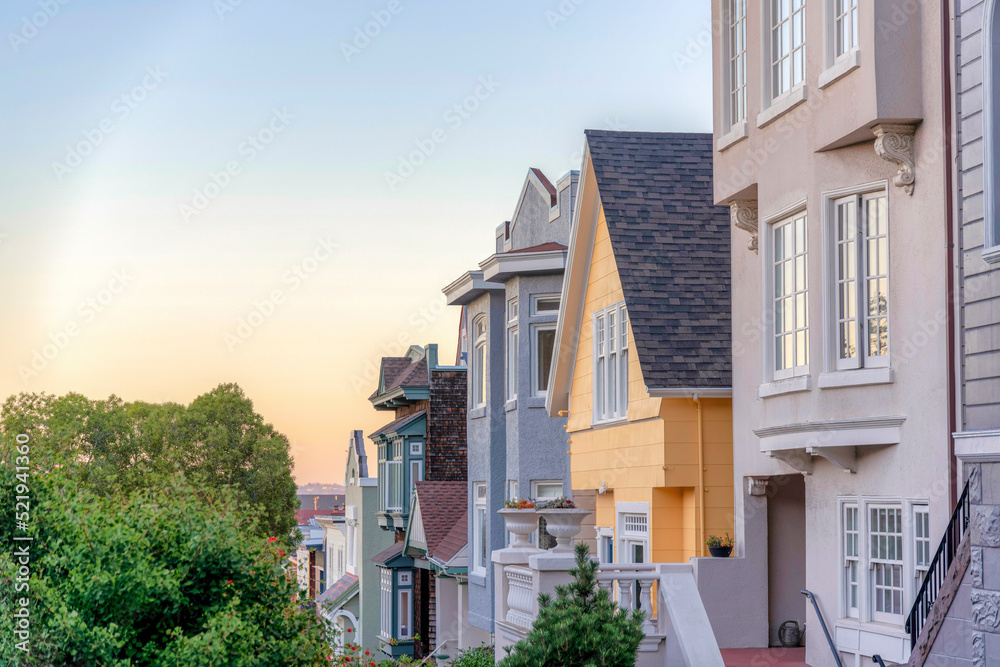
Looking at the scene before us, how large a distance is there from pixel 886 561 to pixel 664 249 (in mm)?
7676

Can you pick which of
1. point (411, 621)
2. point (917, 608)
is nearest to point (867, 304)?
point (917, 608)

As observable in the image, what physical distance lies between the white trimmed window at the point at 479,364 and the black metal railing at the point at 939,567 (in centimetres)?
1864

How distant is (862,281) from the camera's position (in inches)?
526

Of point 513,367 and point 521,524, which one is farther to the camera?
point 513,367

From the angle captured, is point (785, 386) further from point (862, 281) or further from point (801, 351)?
point (862, 281)

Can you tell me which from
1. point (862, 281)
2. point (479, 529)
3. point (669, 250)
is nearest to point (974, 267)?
point (862, 281)

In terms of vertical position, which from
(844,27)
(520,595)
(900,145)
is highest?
(844,27)

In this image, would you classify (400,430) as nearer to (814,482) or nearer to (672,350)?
(672,350)

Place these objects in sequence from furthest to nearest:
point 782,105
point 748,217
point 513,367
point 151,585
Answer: point 513,367 → point 748,217 → point 782,105 → point 151,585

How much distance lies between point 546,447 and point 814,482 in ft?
38.2

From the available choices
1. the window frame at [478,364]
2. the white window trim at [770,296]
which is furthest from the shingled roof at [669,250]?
the window frame at [478,364]

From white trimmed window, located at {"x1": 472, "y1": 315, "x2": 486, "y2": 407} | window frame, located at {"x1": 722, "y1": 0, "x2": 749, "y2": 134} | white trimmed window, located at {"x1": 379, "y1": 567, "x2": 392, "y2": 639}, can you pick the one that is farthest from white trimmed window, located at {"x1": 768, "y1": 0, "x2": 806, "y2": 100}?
white trimmed window, located at {"x1": 379, "y1": 567, "x2": 392, "y2": 639}

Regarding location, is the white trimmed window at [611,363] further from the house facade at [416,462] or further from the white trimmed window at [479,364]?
the house facade at [416,462]

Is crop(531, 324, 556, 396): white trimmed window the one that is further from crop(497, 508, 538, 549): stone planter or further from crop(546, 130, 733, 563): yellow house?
crop(497, 508, 538, 549): stone planter
